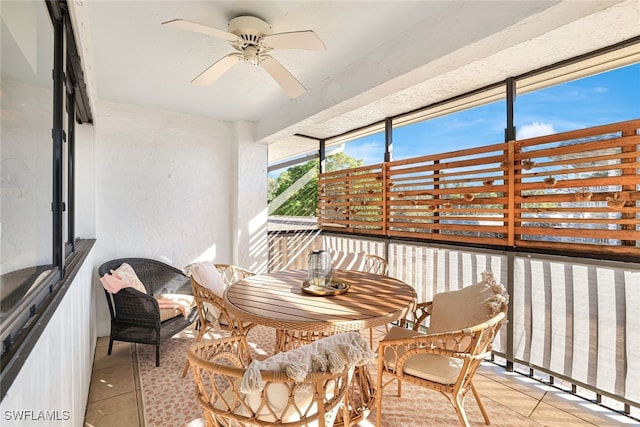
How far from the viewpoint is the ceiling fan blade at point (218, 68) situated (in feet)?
6.95

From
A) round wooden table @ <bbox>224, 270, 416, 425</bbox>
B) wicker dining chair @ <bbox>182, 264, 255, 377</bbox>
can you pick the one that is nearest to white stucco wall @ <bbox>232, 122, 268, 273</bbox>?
wicker dining chair @ <bbox>182, 264, 255, 377</bbox>

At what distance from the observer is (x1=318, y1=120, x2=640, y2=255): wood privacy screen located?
7.06 feet

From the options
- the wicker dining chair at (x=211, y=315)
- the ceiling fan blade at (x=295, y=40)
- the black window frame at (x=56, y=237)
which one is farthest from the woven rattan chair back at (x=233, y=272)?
the ceiling fan blade at (x=295, y=40)

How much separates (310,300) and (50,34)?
1.95 meters

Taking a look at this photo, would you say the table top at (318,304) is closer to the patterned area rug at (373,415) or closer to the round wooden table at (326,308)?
the round wooden table at (326,308)

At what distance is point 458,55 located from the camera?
2.01 m

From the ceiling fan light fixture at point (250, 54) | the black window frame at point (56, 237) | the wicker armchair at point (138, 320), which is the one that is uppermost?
the ceiling fan light fixture at point (250, 54)

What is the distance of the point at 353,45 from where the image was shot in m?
2.41

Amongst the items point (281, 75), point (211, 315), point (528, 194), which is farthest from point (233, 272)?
point (528, 194)

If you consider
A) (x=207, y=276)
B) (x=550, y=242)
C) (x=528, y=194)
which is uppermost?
(x=528, y=194)

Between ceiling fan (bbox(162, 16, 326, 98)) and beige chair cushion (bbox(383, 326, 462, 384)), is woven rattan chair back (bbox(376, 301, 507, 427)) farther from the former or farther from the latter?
ceiling fan (bbox(162, 16, 326, 98))

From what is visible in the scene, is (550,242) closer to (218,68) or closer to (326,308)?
(326,308)

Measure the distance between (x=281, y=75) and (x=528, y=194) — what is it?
2333mm

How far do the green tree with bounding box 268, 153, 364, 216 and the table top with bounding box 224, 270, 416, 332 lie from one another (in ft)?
8.56
